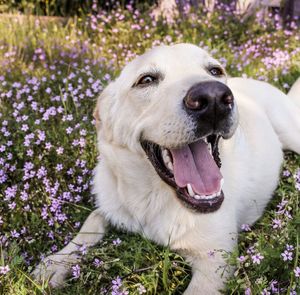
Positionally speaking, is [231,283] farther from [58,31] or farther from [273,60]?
[58,31]

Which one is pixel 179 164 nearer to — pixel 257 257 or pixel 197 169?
pixel 197 169

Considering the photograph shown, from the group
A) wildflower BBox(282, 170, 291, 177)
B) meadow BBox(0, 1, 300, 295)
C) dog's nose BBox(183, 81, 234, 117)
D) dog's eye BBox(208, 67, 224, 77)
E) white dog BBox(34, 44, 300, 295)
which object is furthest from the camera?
wildflower BBox(282, 170, 291, 177)

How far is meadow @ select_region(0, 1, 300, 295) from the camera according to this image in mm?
2457

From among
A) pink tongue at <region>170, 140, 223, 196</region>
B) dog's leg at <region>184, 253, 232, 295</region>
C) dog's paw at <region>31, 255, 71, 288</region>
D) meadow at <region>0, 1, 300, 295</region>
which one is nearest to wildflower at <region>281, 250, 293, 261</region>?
meadow at <region>0, 1, 300, 295</region>

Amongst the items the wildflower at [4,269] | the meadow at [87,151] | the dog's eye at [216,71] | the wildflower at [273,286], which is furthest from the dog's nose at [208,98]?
the wildflower at [4,269]

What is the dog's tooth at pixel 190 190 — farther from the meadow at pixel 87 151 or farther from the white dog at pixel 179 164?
the meadow at pixel 87 151

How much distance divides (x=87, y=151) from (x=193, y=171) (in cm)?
147

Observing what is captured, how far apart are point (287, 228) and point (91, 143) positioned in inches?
75.8

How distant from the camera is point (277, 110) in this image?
3893mm

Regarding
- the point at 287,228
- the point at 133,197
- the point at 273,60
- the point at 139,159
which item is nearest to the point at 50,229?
the point at 133,197

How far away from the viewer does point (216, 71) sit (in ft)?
→ 9.50

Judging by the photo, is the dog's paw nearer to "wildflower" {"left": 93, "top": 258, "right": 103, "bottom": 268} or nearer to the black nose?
"wildflower" {"left": 93, "top": 258, "right": 103, "bottom": 268}

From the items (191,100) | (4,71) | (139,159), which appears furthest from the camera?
(4,71)

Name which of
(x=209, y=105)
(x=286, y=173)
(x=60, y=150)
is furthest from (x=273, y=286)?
(x=60, y=150)
